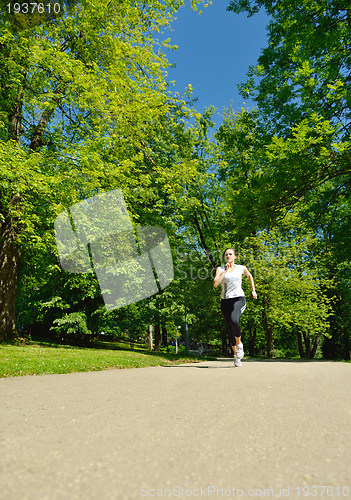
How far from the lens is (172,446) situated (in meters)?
1.89

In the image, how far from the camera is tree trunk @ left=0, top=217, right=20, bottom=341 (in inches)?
490

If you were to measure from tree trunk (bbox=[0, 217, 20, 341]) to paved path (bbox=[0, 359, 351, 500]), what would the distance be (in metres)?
10.4

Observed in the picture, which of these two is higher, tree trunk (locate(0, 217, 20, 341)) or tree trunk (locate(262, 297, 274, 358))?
tree trunk (locate(0, 217, 20, 341))

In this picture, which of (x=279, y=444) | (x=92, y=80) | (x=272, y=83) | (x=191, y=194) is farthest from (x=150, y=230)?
(x=279, y=444)

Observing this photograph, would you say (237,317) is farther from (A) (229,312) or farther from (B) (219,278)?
(B) (219,278)

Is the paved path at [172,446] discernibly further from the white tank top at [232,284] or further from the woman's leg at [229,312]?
the white tank top at [232,284]

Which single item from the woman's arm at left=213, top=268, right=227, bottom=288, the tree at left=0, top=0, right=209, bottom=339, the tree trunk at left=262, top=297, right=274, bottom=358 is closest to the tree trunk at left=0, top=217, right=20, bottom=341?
the tree at left=0, top=0, right=209, bottom=339

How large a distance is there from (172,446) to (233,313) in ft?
15.5

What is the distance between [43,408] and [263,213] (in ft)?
24.3

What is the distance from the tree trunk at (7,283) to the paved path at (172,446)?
409 inches

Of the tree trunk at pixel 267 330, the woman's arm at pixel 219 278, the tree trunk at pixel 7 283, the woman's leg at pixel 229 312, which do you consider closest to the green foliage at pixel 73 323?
the tree trunk at pixel 7 283


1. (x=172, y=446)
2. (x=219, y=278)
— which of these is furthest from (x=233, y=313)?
(x=172, y=446)

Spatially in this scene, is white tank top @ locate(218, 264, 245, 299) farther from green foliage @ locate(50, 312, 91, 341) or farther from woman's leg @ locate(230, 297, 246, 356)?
green foliage @ locate(50, 312, 91, 341)

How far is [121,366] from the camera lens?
733 centimetres
